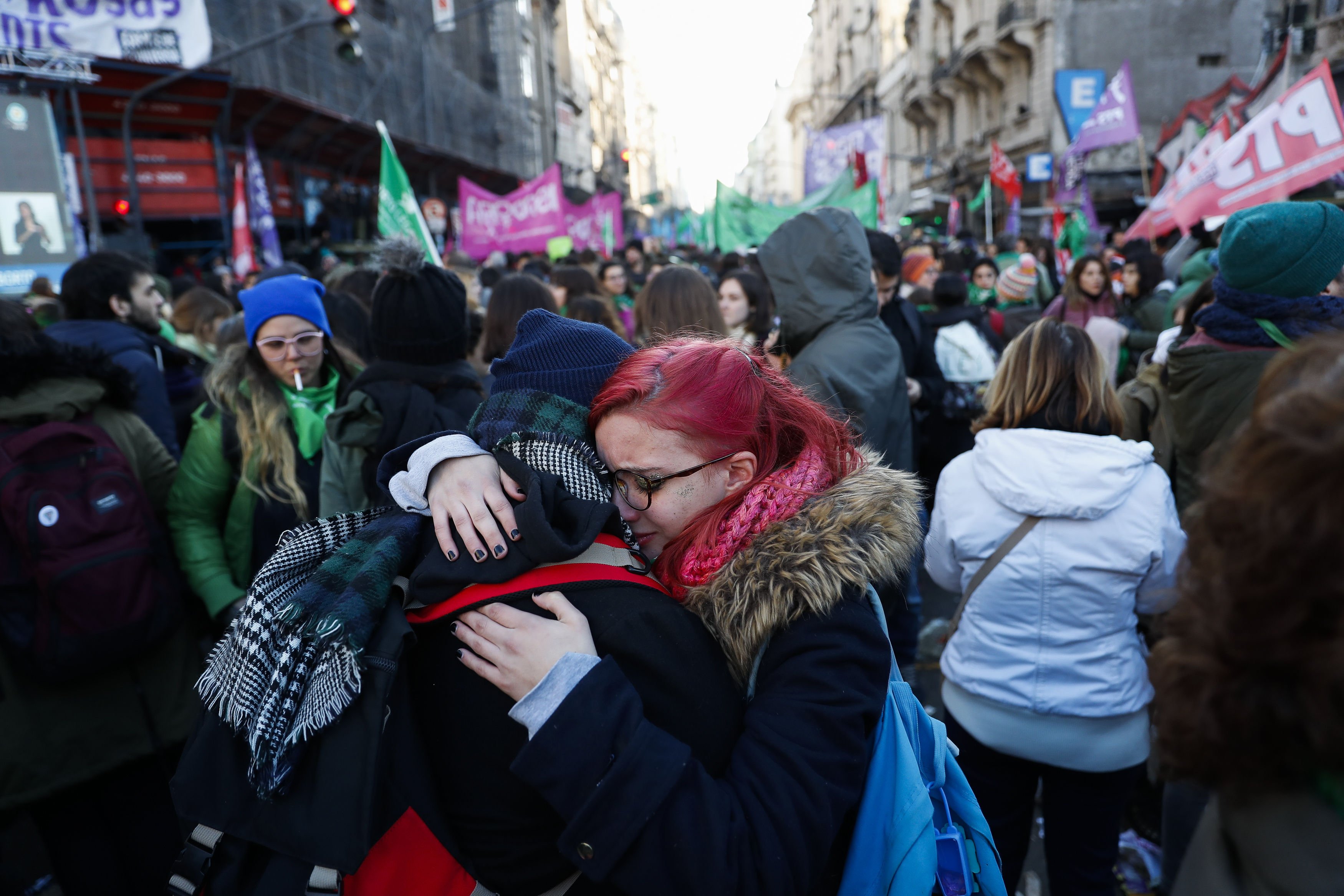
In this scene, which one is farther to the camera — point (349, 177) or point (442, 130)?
point (442, 130)

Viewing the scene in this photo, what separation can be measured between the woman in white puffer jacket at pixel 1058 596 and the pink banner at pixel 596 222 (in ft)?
38.2

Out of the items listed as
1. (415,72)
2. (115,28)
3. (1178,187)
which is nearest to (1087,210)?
(1178,187)

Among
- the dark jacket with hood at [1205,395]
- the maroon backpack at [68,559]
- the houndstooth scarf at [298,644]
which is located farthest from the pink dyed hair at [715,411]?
the maroon backpack at [68,559]

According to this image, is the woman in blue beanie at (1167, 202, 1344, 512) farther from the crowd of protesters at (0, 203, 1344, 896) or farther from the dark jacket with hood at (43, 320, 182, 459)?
the dark jacket with hood at (43, 320, 182, 459)

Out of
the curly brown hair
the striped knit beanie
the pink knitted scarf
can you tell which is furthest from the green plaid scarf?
the striped knit beanie

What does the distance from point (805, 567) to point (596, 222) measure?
1355cm

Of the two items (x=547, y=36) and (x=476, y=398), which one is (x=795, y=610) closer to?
(x=476, y=398)

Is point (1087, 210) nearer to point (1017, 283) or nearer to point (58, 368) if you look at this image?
point (1017, 283)

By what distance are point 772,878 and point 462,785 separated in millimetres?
466

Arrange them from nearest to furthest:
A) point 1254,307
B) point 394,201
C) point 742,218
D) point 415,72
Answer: point 1254,307
point 394,201
point 742,218
point 415,72

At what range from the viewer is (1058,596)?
2.21 meters

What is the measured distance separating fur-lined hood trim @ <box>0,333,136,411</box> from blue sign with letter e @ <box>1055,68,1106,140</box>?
21501 mm

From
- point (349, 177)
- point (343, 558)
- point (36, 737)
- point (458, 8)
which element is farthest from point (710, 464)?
point (458, 8)

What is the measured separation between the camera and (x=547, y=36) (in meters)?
44.1
